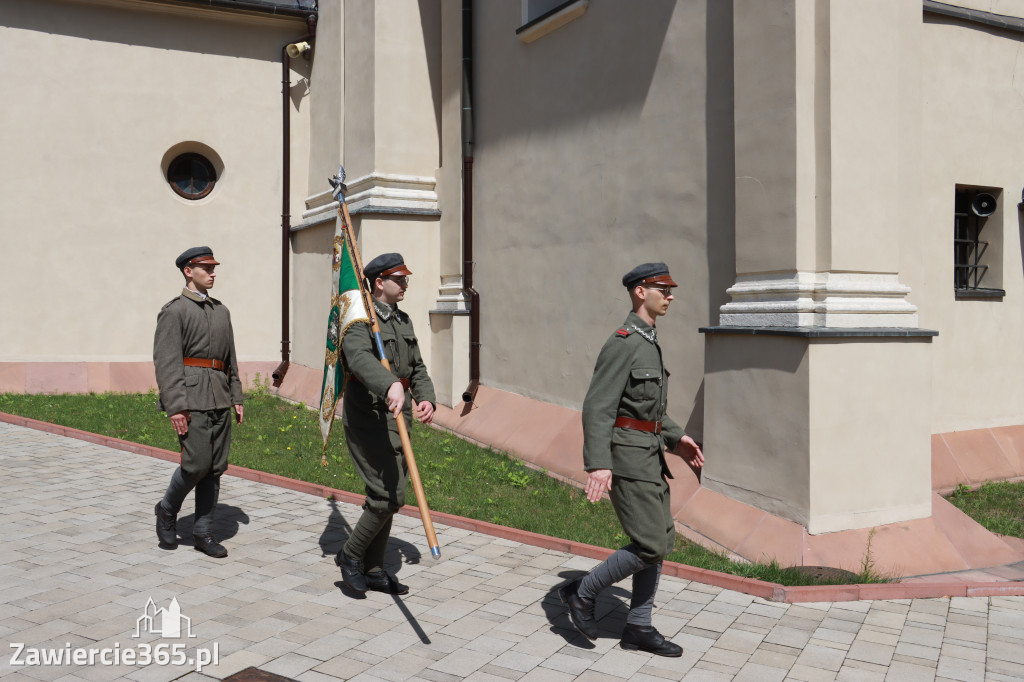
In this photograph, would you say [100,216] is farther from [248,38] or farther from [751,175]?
[751,175]

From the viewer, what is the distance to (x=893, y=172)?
666 centimetres

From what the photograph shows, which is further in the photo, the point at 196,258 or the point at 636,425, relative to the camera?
the point at 196,258

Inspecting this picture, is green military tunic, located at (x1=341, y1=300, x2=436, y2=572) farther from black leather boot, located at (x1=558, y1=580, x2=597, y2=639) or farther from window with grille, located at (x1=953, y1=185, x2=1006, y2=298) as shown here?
window with grille, located at (x1=953, y1=185, x2=1006, y2=298)

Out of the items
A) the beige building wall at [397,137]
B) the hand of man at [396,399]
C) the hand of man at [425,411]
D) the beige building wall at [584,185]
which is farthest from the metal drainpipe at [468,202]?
the hand of man at [396,399]

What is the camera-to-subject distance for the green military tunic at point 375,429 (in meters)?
5.27

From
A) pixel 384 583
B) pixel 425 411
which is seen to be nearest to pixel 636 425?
pixel 425 411

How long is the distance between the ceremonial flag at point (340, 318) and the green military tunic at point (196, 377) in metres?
0.86

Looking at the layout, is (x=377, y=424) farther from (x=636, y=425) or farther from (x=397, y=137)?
(x=397, y=137)

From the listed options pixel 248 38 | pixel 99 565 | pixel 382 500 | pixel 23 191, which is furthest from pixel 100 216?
pixel 382 500

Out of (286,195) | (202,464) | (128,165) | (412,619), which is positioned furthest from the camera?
(286,195)

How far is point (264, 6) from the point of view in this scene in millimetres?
14789

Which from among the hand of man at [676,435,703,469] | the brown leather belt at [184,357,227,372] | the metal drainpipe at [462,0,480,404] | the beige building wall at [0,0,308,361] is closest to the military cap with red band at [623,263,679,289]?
the hand of man at [676,435,703,469]

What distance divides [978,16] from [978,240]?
215 cm

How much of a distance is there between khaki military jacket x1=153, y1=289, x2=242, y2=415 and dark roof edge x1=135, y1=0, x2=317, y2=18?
10040 mm
